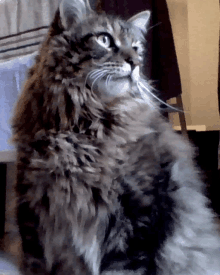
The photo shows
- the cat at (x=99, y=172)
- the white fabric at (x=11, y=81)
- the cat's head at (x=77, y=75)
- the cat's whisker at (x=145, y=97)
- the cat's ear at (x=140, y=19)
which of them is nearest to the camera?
the cat at (x=99, y=172)

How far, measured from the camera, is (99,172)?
0.62 metres

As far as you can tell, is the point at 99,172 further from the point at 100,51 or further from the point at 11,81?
the point at 11,81

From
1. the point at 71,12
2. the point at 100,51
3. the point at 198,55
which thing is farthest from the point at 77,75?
the point at 198,55

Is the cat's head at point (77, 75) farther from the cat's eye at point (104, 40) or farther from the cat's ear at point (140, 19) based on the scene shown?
the cat's ear at point (140, 19)

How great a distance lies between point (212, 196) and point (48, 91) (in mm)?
1096

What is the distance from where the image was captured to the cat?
57 cm

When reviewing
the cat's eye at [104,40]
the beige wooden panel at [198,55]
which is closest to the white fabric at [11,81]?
the cat's eye at [104,40]

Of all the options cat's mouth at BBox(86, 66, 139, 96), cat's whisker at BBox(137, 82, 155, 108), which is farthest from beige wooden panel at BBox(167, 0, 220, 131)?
cat's mouth at BBox(86, 66, 139, 96)

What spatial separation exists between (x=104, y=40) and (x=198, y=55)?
5.58 feet

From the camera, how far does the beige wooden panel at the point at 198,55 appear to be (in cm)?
216

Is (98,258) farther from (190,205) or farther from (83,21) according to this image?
(83,21)

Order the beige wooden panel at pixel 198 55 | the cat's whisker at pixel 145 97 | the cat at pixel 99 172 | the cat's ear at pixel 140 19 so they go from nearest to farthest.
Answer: the cat at pixel 99 172, the cat's whisker at pixel 145 97, the cat's ear at pixel 140 19, the beige wooden panel at pixel 198 55

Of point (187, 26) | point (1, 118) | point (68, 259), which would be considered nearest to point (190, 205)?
point (68, 259)

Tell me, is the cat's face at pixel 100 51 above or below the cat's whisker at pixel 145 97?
above
